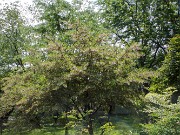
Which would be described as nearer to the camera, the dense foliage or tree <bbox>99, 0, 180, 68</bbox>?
the dense foliage

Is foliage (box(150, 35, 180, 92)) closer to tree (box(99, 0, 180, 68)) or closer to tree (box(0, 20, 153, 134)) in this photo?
tree (box(0, 20, 153, 134))

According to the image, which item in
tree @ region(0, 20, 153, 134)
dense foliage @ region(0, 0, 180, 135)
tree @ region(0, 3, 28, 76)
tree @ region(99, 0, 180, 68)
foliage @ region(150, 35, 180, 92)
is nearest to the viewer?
dense foliage @ region(0, 0, 180, 135)

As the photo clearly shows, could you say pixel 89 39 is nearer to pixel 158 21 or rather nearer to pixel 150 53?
pixel 158 21

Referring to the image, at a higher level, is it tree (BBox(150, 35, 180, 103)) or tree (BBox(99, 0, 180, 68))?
tree (BBox(99, 0, 180, 68))

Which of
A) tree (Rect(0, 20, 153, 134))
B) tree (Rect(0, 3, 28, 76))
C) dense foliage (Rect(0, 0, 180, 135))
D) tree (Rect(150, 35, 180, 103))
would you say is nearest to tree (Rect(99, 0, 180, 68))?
dense foliage (Rect(0, 0, 180, 135))

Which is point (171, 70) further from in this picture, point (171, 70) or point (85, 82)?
point (85, 82)

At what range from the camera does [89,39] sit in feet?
21.7

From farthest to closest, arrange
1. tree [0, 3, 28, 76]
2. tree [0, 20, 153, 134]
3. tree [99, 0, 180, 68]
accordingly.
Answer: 1. tree [0, 3, 28, 76]
2. tree [99, 0, 180, 68]
3. tree [0, 20, 153, 134]

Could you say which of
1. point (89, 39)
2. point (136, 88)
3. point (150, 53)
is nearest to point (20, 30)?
point (150, 53)

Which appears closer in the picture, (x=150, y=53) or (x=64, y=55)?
(x=64, y=55)

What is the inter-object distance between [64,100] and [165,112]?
3053 millimetres

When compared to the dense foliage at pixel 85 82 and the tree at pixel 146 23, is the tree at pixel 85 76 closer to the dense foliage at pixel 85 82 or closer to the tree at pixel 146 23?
the dense foliage at pixel 85 82

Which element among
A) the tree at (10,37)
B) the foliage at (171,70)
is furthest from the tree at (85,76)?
the tree at (10,37)

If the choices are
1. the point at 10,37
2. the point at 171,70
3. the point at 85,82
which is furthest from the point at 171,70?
the point at 10,37
